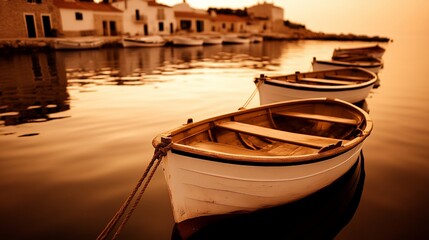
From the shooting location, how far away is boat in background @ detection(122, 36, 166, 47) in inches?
1400

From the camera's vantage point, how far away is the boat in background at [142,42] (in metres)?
35.6

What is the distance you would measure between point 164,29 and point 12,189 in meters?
47.1

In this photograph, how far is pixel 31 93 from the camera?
39.2 ft

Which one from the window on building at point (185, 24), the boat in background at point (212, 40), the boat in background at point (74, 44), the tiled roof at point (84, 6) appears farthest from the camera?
the window on building at point (185, 24)

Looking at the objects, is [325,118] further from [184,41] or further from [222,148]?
[184,41]

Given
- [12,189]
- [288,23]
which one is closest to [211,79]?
[12,189]

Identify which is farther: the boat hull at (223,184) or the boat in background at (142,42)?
the boat in background at (142,42)

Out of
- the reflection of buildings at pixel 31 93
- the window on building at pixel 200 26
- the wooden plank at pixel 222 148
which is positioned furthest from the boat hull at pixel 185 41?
the wooden plank at pixel 222 148

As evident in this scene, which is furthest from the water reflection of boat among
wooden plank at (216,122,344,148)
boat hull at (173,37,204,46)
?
boat hull at (173,37,204,46)

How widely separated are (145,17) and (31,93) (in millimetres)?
36007

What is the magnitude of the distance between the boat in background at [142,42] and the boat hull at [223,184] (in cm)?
3480

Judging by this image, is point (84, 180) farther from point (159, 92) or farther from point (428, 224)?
point (159, 92)

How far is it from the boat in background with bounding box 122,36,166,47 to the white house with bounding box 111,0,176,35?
6827 mm

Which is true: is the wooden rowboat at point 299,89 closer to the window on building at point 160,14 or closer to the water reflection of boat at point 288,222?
the water reflection of boat at point 288,222
